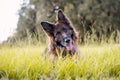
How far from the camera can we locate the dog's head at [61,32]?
6391 mm

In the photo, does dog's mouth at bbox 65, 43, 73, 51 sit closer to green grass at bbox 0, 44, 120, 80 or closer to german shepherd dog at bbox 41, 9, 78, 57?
german shepherd dog at bbox 41, 9, 78, 57

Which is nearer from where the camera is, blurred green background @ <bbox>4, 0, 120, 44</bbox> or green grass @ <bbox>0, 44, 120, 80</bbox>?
green grass @ <bbox>0, 44, 120, 80</bbox>

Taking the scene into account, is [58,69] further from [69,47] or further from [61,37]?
[61,37]

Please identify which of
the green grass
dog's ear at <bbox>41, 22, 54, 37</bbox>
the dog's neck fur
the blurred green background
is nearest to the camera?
the green grass

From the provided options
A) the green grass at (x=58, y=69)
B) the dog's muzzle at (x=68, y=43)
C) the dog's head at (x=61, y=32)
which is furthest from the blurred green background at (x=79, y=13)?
the green grass at (x=58, y=69)

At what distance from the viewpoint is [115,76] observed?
5441 millimetres

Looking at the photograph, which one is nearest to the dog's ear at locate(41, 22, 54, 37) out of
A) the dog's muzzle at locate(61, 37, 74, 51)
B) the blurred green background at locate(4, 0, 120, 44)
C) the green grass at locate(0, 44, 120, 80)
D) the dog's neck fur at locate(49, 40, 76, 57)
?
the dog's neck fur at locate(49, 40, 76, 57)

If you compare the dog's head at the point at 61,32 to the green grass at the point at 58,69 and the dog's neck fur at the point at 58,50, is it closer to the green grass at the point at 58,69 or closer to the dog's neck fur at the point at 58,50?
the dog's neck fur at the point at 58,50

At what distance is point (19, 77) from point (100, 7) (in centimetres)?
2645

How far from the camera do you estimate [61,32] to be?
6465mm

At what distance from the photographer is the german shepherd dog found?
6363 mm

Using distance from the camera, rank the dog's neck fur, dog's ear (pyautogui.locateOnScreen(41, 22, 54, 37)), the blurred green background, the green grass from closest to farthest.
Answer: the green grass
the dog's neck fur
dog's ear (pyautogui.locateOnScreen(41, 22, 54, 37))
the blurred green background

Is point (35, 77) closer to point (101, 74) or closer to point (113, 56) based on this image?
point (101, 74)

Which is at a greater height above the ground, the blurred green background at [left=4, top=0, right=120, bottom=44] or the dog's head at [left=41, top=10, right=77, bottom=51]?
the dog's head at [left=41, top=10, right=77, bottom=51]
